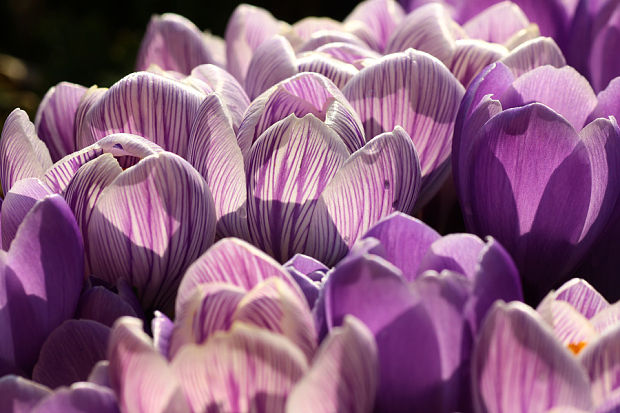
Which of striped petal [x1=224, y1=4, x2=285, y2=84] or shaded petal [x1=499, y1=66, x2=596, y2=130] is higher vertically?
shaded petal [x1=499, y1=66, x2=596, y2=130]

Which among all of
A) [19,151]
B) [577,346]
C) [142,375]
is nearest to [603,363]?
[577,346]

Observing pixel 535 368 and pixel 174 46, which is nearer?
pixel 535 368

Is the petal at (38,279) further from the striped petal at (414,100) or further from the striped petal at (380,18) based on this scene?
the striped petal at (380,18)

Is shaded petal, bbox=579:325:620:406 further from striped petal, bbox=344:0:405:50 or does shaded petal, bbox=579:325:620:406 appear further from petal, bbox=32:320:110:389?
striped petal, bbox=344:0:405:50

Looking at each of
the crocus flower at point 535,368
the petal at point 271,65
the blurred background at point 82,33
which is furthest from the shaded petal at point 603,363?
the blurred background at point 82,33

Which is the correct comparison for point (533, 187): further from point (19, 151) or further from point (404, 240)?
point (19, 151)

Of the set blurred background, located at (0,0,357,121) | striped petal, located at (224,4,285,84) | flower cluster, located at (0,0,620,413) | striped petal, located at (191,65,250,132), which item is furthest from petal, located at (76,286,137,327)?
blurred background, located at (0,0,357,121)
